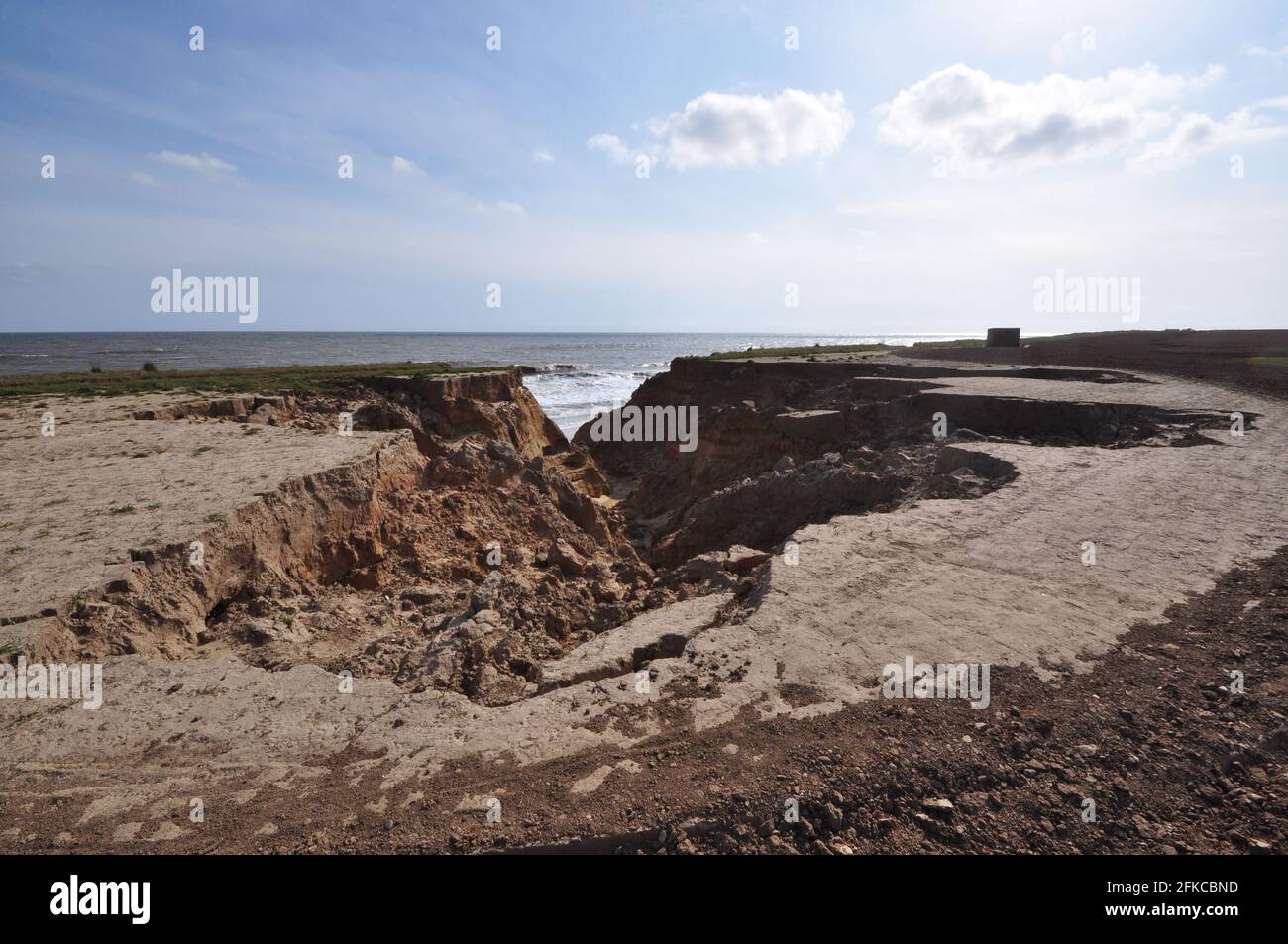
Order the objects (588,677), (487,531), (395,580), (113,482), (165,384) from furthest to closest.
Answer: (165,384) < (487,531) < (113,482) < (395,580) < (588,677)

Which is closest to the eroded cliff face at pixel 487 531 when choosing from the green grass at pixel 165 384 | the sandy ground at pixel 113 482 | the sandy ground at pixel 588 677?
the sandy ground at pixel 113 482

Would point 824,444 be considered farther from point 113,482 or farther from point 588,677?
point 113,482

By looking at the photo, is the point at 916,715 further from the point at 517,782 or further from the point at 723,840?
the point at 517,782

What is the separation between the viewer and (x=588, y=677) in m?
4.86

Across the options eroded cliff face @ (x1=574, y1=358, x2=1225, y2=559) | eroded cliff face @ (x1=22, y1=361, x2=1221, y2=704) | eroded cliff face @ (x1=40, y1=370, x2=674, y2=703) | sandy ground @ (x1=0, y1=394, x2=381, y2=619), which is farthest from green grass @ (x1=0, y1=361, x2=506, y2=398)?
eroded cliff face @ (x1=574, y1=358, x2=1225, y2=559)

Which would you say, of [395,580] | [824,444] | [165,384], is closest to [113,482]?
[395,580]

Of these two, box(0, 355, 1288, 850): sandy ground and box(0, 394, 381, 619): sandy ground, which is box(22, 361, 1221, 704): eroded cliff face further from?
box(0, 355, 1288, 850): sandy ground

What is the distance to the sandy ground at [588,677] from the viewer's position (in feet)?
11.6

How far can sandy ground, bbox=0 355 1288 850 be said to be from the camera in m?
3.54

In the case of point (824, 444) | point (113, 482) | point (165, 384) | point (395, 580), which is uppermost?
point (165, 384)

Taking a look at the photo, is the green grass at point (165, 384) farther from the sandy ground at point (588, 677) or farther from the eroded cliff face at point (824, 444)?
the sandy ground at point (588, 677)

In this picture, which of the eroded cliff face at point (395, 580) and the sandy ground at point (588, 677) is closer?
the sandy ground at point (588, 677)

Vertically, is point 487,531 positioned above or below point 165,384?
below
